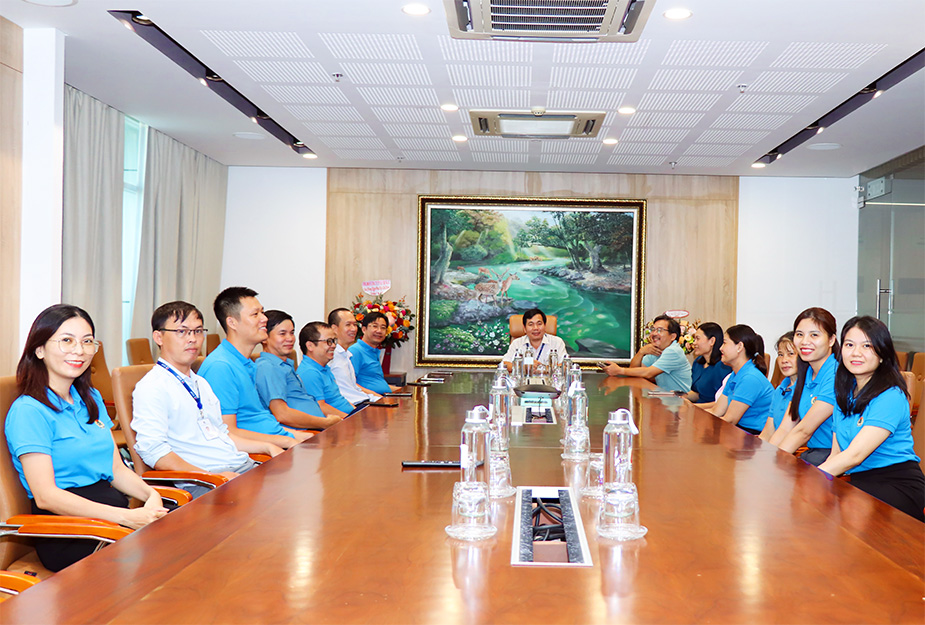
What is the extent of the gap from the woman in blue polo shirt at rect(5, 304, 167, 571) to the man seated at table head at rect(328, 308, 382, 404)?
128 inches

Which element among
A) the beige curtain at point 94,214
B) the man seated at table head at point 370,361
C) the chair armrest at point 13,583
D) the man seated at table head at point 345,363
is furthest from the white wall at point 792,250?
the chair armrest at point 13,583

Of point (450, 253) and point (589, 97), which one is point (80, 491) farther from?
point (450, 253)

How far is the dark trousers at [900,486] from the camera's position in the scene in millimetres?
2934

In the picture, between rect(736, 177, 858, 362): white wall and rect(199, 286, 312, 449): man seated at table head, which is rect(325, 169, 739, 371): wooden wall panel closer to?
rect(736, 177, 858, 362): white wall

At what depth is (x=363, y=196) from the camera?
9.13m

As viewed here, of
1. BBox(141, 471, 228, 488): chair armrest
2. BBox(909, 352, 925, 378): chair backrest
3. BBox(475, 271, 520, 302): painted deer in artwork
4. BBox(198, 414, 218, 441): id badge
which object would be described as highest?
BBox(475, 271, 520, 302): painted deer in artwork

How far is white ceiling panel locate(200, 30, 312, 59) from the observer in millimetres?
4684

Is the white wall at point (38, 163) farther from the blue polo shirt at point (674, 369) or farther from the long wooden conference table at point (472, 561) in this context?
the blue polo shirt at point (674, 369)

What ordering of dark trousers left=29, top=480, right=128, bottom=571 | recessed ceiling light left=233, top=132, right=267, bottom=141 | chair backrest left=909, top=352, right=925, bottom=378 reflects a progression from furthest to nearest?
recessed ceiling light left=233, top=132, right=267, bottom=141
chair backrest left=909, top=352, right=925, bottom=378
dark trousers left=29, top=480, right=128, bottom=571

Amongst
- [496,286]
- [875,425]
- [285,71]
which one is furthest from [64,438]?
[496,286]

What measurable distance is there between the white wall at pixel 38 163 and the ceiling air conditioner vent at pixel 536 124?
2.93 m

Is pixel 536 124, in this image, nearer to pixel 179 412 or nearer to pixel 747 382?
pixel 747 382

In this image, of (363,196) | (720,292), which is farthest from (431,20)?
(720,292)

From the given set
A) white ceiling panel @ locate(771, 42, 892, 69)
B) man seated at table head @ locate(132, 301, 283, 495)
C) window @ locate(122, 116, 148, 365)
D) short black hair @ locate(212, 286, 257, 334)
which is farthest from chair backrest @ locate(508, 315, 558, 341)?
man seated at table head @ locate(132, 301, 283, 495)
